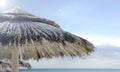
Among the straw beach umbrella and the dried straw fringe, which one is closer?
the straw beach umbrella

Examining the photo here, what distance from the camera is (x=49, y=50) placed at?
18.7 ft

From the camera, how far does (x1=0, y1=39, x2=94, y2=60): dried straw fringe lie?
15.5 feet

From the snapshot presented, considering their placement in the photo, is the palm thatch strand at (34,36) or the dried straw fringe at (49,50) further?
the dried straw fringe at (49,50)

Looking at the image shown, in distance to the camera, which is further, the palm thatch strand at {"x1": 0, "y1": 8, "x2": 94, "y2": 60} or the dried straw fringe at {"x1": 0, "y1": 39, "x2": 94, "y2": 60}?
the dried straw fringe at {"x1": 0, "y1": 39, "x2": 94, "y2": 60}

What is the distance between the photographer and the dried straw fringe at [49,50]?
4711 mm

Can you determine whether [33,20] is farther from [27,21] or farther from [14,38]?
[14,38]

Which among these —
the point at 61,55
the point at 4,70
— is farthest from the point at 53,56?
the point at 4,70

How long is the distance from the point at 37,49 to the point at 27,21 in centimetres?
139

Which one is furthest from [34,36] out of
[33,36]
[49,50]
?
[49,50]

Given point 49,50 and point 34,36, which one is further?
point 49,50

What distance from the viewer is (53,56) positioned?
6094mm

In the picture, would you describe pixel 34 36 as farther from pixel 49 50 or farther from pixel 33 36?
pixel 49 50

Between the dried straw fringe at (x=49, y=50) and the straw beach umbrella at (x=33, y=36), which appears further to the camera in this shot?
the dried straw fringe at (x=49, y=50)

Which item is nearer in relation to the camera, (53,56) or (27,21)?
(27,21)
